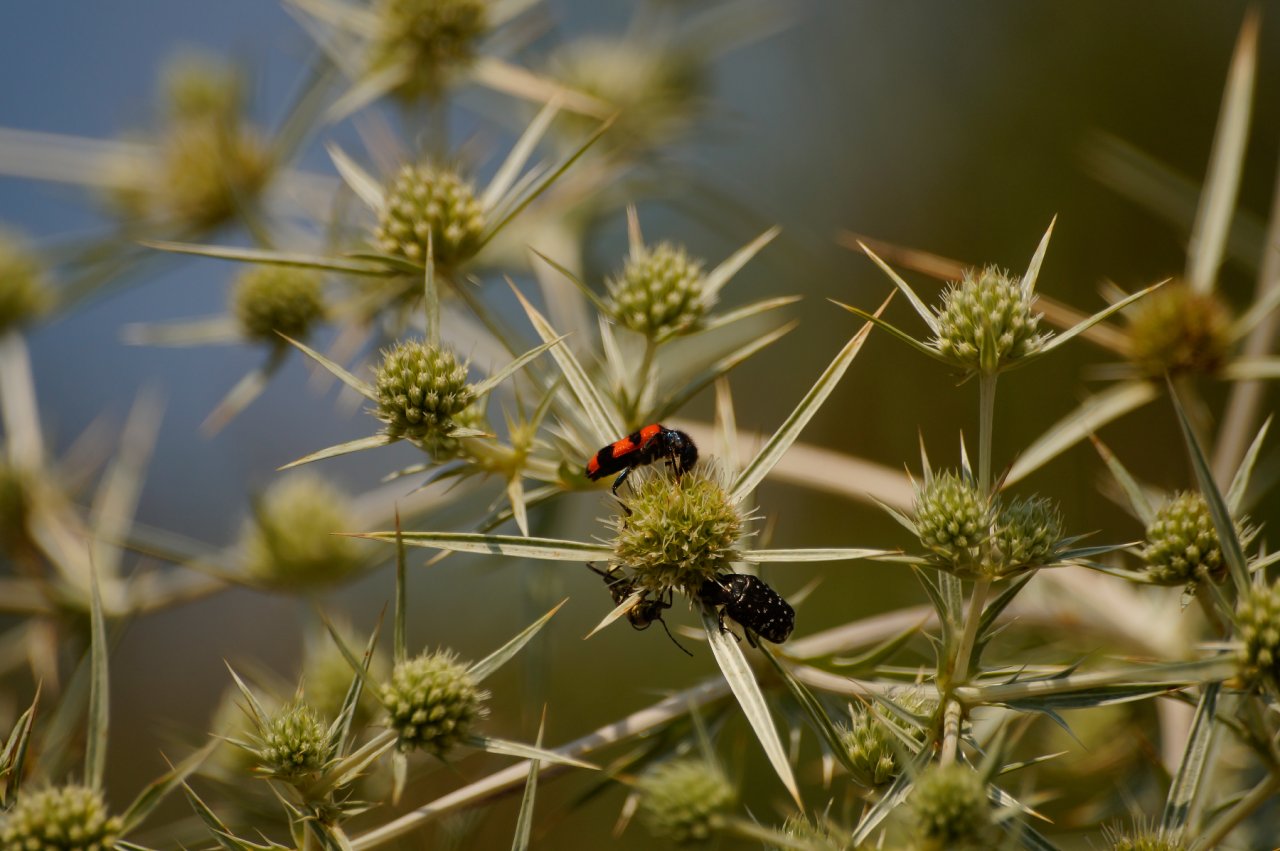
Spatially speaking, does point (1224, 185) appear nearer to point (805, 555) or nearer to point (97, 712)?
point (805, 555)

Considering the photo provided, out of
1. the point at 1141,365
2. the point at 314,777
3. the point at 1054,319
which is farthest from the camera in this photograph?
the point at 1141,365

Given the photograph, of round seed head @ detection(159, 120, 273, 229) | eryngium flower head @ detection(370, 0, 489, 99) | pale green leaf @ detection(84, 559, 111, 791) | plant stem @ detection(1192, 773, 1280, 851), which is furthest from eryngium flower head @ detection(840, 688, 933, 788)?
round seed head @ detection(159, 120, 273, 229)

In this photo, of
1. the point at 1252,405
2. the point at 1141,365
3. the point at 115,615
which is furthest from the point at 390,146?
the point at 1252,405

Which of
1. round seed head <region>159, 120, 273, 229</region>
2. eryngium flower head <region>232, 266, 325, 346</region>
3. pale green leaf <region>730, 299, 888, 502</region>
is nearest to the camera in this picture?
pale green leaf <region>730, 299, 888, 502</region>

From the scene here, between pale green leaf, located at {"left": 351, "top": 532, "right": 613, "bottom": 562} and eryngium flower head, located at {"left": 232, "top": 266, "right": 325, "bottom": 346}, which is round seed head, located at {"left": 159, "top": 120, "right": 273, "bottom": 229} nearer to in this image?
eryngium flower head, located at {"left": 232, "top": 266, "right": 325, "bottom": 346}

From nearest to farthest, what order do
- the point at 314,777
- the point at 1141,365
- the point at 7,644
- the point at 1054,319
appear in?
1. the point at 314,777
2. the point at 1054,319
3. the point at 1141,365
4. the point at 7,644

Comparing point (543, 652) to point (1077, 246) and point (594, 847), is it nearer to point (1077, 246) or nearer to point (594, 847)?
point (594, 847)

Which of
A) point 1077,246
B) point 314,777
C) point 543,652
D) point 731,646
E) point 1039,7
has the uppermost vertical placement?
point 1039,7

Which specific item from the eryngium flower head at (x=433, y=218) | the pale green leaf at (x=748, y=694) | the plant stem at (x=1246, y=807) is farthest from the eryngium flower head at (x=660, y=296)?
the plant stem at (x=1246, y=807)
